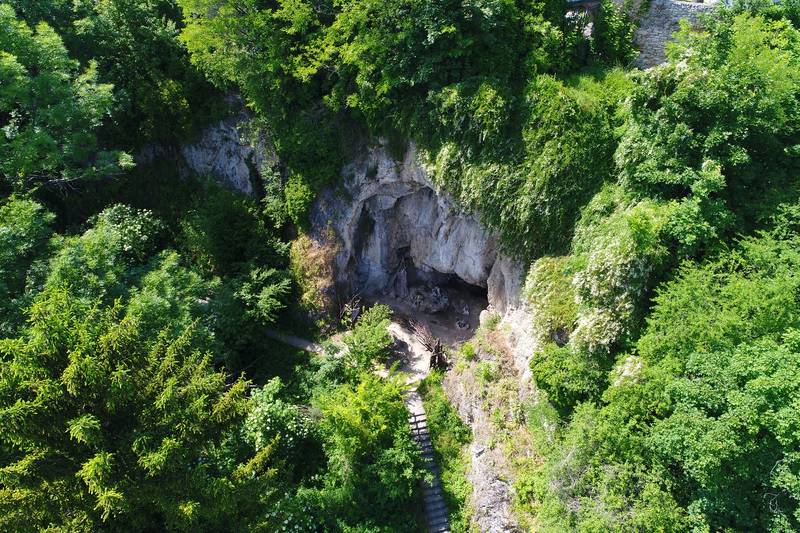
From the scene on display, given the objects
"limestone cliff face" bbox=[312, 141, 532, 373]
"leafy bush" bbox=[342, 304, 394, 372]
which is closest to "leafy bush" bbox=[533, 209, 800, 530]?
"limestone cliff face" bbox=[312, 141, 532, 373]

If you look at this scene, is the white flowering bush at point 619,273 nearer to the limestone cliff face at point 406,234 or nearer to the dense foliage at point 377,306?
the dense foliage at point 377,306

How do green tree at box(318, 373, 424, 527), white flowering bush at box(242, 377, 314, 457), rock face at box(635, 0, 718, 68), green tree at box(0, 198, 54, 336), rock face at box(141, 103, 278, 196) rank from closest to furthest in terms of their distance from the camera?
green tree at box(0, 198, 54, 336) → green tree at box(318, 373, 424, 527) → rock face at box(635, 0, 718, 68) → white flowering bush at box(242, 377, 314, 457) → rock face at box(141, 103, 278, 196)

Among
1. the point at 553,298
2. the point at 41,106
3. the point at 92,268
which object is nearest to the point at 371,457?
the point at 553,298

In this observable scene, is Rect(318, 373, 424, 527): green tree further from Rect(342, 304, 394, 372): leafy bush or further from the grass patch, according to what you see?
Rect(342, 304, 394, 372): leafy bush

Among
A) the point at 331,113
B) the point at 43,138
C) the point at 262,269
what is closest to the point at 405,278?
the point at 262,269

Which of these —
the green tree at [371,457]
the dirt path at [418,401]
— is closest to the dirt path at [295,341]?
the dirt path at [418,401]
